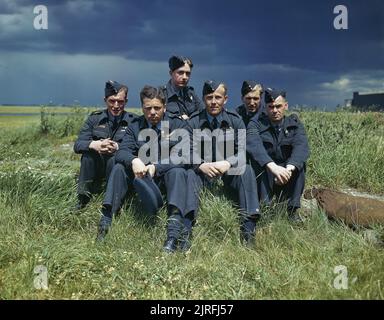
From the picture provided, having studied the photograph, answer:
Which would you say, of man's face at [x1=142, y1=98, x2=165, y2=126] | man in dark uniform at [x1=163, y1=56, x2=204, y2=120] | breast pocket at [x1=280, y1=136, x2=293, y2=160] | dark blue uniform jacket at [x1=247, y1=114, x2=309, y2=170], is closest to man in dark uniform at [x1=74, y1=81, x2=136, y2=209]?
man's face at [x1=142, y1=98, x2=165, y2=126]

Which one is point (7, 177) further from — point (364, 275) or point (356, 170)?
point (356, 170)

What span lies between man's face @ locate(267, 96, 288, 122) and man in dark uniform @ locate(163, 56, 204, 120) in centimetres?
87

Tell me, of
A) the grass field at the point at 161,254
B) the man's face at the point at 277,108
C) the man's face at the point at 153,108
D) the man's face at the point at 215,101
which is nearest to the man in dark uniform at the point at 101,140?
the grass field at the point at 161,254

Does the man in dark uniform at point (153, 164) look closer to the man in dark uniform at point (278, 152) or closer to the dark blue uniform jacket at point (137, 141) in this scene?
the dark blue uniform jacket at point (137, 141)

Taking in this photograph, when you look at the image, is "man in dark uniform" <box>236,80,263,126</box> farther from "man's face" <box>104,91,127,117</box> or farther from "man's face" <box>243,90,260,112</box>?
"man's face" <box>104,91,127,117</box>

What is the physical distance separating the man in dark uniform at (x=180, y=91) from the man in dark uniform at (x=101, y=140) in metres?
0.60

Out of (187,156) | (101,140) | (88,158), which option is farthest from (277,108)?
(88,158)

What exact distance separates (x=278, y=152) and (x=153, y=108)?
1323mm

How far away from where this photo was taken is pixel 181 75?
5.30m

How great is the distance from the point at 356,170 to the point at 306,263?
2.45 m

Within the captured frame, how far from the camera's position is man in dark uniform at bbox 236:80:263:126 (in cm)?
520

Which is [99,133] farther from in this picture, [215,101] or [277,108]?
[277,108]

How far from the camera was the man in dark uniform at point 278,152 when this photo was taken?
177 inches

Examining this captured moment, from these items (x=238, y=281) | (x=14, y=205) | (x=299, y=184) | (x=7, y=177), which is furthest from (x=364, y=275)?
(x=7, y=177)
